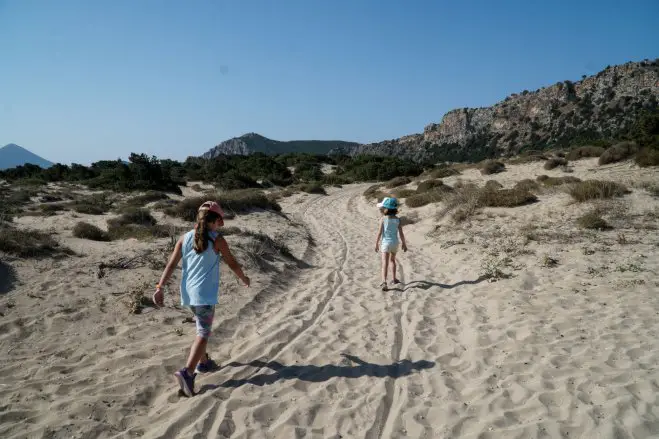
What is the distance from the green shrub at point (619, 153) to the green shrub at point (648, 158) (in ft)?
7.73

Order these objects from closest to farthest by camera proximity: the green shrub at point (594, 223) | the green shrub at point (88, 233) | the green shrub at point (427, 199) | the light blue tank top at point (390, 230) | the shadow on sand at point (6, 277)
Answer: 1. the shadow on sand at point (6, 277)
2. the light blue tank top at point (390, 230)
3. the green shrub at point (594, 223)
4. the green shrub at point (88, 233)
5. the green shrub at point (427, 199)

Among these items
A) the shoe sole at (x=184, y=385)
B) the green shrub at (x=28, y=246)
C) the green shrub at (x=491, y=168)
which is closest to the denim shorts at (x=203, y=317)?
the shoe sole at (x=184, y=385)

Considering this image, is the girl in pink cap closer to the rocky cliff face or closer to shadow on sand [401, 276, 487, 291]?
shadow on sand [401, 276, 487, 291]

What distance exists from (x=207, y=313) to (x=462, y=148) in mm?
80329

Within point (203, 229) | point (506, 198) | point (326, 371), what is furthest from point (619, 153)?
point (203, 229)

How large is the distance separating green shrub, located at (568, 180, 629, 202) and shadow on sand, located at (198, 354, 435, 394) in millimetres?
9916

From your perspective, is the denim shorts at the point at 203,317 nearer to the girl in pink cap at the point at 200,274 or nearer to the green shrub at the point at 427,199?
the girl in pink cap at the point at 200,274

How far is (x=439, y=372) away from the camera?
14.4 ft

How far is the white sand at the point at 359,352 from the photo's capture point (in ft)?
11.4

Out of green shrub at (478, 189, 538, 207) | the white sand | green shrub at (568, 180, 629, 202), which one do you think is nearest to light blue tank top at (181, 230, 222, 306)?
the white sand

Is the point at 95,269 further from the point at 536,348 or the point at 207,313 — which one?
the point at 536,348

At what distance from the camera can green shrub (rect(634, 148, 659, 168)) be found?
15.8m

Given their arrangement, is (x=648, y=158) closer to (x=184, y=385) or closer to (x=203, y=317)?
(x=203, y=317)

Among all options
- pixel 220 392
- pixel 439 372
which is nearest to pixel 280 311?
pixel 220 392
